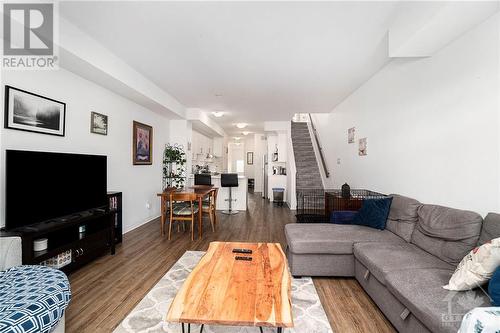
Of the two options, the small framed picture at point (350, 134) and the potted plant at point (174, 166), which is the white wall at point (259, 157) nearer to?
the potted plant at point (174, 166)

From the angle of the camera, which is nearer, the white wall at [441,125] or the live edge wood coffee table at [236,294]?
the live edge wood coffee table at [236,294]

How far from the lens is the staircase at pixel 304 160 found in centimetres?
728

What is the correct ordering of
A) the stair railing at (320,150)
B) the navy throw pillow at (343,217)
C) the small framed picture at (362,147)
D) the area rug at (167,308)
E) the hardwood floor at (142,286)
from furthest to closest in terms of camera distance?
the stair railing at (320,150) < the small framed picture at (362,147) < the navy throw pillow at (343,217) < the hardwood floor at (142,286) < the area rug at (167,308)

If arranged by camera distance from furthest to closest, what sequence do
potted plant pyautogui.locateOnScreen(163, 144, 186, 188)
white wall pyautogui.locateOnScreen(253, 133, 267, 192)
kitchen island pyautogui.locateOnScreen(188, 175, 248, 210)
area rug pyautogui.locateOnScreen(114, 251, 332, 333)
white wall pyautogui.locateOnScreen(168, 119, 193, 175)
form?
white wall pyautogui.locateOnScreen(253, 133, 267, 192)
kitchen island pyautogui.locateOnScreen(188, 175, 248, 210)
white wall pyautogui.locateOnScreen(168, 119, 193, 175)
potted plant pyautogui.locateOnScreen(163, 144, 186, 188)
area rug pyautogui.locateOnScreen(114, 251, 332, 333)

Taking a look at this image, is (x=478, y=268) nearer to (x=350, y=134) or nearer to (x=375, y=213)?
(x=375, y=213)

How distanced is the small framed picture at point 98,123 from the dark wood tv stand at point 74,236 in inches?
39.6

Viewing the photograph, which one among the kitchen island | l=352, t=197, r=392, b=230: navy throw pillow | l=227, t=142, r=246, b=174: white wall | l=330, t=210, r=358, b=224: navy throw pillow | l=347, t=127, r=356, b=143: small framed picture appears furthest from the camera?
l=227, t=142, r=246, b=174: white wall

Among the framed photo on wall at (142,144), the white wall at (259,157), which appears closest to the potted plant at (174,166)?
the framed photo on wall at (142,144)

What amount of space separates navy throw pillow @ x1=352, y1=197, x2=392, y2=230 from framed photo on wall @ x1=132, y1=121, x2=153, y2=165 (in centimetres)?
401

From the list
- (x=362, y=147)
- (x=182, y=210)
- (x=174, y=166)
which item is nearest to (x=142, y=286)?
(x=182, y=210)

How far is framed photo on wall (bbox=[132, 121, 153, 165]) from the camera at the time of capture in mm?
4426

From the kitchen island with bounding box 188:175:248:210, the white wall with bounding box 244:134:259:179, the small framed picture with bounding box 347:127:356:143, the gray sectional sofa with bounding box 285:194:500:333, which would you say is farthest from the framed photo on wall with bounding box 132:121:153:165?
the white wall with bounding box 244:134:259:179

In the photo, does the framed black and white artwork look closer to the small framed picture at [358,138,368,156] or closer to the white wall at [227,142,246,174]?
the small framed picture at [358,138,368,156]

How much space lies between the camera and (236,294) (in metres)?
1.44
